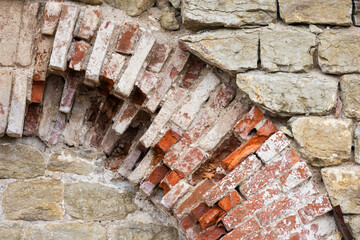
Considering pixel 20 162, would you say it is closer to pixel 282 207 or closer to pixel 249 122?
pixel 249 122

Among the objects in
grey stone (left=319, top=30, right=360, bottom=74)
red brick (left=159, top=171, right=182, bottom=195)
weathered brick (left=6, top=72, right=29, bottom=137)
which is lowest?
weathered brick (left=6, top=72, right=29, bottom=137)

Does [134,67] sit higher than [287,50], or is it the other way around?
[287,50]

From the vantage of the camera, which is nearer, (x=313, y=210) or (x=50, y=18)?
(x=313, y=210)

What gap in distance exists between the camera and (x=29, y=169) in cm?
219

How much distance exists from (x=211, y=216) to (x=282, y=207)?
328mm

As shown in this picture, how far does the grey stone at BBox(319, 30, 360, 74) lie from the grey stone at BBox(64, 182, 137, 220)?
1248mm

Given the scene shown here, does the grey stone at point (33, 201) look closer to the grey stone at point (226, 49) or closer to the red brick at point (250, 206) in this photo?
the red brick at point (250, 206)

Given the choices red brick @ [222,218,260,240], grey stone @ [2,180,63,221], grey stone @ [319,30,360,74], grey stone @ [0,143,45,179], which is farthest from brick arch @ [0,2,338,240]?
grey stone @ [319,30,360,74]

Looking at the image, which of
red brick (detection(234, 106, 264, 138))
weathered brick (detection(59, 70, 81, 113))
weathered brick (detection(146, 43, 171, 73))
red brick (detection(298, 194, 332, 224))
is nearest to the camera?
red brick (detection(298, 194, 332, 224))

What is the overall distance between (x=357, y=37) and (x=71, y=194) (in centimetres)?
170

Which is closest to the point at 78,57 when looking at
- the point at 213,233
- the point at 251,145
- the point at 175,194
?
the point at 175,194

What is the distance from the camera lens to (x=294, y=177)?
6.04 feet

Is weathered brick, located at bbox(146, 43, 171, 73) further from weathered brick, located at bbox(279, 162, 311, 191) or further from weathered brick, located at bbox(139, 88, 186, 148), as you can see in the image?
weathered brick, located at bbox(279, 162, 311, 191)

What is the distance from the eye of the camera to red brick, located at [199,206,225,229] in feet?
6.17
